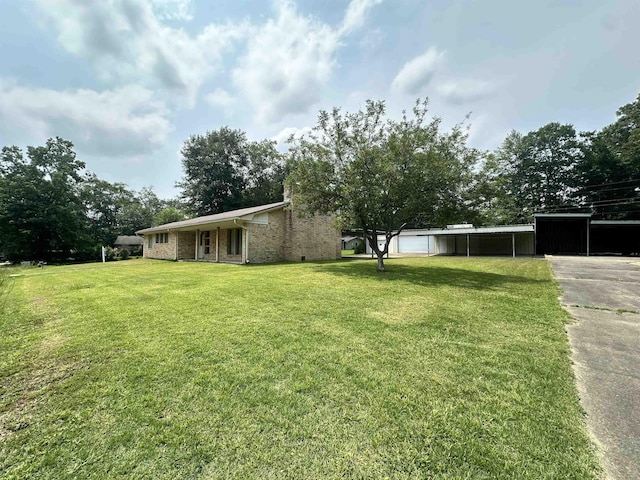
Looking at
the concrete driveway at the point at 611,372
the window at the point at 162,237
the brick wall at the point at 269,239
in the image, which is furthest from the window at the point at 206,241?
the concrete driveway at the point at 611,372

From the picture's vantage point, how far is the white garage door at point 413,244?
2766cm

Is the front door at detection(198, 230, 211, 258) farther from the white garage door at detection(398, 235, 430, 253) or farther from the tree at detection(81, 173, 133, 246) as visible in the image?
the tree at detection(81, 173, 133, 246)

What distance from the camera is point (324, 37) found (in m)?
10.3

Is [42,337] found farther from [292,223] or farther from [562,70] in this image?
[562,70]

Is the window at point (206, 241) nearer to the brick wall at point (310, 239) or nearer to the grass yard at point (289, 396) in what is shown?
the brick wall at point (310, 239)

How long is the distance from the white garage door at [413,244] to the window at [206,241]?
18.4 meters

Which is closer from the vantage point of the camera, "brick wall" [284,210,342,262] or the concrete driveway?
the concrete driveway

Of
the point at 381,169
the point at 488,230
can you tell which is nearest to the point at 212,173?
the point at 381,169

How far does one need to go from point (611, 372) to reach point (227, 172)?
37025 mm

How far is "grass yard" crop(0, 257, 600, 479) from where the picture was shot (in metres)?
1.72

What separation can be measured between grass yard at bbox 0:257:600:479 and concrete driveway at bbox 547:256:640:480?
13 centimetres

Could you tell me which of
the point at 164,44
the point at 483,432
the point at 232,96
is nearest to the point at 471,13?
the point at 232,96

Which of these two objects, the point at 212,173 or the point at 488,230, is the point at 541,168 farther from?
the point at 212,173

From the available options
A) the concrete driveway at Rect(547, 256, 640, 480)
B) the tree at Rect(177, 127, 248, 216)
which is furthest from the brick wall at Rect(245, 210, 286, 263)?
the tree at Rect(177, 127, 248, 216)
